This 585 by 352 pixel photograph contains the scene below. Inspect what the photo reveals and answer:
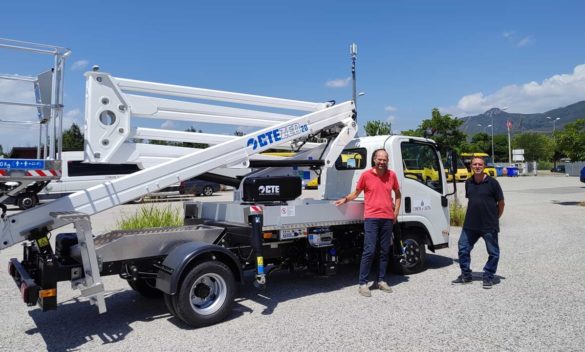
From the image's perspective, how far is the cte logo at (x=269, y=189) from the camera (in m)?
6.17

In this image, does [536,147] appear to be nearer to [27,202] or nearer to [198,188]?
[198,188]

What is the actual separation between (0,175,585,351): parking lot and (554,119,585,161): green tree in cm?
1208

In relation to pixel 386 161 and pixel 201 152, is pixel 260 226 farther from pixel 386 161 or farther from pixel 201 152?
pixel 386 161

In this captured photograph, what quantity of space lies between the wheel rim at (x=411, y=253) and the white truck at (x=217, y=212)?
2cm

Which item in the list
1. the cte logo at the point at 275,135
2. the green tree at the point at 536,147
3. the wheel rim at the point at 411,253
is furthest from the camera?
the green tree at the point at 536,147

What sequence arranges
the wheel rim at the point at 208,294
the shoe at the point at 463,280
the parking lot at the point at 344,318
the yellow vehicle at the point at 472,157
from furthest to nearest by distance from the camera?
the yellow vehicle at the point at 472,157, the shoe at the point at 463,280, the wheel rim at the point at 208,294, the parking lot at the point at 344,318

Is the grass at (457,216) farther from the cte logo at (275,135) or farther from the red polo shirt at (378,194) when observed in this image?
the cte logo at (275,135)

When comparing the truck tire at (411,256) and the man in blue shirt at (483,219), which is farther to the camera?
the truck tire at (411,256)

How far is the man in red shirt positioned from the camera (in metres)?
6.41

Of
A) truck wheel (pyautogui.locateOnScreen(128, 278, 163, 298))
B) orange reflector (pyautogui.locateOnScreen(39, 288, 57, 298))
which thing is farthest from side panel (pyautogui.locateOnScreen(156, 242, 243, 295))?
truck wheel (pyautogui.locateOnScreen(128, 278, 163, 298))

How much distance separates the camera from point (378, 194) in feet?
21.1

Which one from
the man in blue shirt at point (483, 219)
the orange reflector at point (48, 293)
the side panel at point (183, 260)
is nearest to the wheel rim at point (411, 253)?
the man in blue shirt at point (483, 219)

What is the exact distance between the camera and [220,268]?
5.32 m

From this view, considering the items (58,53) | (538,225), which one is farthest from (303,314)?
(538,225)
